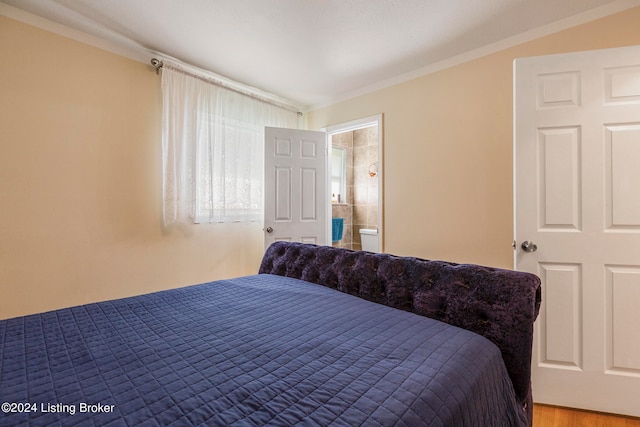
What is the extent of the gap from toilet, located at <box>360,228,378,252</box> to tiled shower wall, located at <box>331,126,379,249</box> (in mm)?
217

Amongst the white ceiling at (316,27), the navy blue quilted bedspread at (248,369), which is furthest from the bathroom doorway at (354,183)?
the navy blue quilted bedspread at (248,369)

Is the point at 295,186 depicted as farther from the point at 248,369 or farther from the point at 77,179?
the point at 248,369

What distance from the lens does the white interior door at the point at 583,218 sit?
1.67 meters

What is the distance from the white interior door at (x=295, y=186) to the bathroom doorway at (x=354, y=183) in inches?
41.6

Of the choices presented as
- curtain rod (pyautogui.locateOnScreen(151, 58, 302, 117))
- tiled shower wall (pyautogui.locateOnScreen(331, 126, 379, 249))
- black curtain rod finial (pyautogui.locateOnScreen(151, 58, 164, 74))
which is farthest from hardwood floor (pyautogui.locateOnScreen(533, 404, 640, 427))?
black curtain rod finial (pyautogui.locateOnScreen(151, 58, 164, 74))

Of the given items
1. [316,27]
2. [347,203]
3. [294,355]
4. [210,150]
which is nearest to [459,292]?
[294,355]

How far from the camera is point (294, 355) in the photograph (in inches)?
33.6

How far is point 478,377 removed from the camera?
0.85 metres

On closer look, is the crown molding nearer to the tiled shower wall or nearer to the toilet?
the tiled shower wall

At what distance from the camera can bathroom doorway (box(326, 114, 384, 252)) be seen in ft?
15.3

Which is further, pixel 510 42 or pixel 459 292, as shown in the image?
pixel 510 42

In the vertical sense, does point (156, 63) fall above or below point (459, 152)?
above

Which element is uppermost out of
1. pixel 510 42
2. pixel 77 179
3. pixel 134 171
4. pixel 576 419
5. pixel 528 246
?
pixel 510 42

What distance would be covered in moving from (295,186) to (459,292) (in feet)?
8.12
